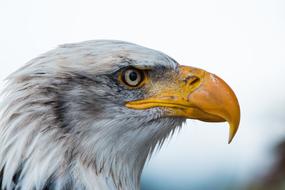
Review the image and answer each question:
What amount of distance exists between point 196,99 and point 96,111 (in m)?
0.46

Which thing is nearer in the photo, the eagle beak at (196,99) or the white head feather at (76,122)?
the white head feather at (76,122)

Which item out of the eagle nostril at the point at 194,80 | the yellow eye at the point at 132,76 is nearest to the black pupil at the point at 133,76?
the yellow eye at the point at 132,76

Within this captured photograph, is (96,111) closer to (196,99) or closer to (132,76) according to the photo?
(132,76)

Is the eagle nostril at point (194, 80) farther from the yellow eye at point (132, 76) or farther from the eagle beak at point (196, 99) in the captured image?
the yellow eye at point (132, 76)

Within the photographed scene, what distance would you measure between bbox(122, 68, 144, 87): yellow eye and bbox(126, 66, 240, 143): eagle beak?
0.09 metres

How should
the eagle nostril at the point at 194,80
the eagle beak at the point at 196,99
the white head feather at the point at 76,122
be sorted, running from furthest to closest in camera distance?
1. the eagle nostril at the point at 194,80
2. the eagle beak at the point at 196,99
3. the white head feather at the point at 76,122

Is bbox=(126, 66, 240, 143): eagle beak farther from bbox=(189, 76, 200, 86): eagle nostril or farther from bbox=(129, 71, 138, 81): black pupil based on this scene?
bbox=(129, 71, 138, 81): black pupil

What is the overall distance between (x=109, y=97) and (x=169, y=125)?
1.07ft

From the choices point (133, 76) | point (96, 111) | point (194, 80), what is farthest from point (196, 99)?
point (96, 111)

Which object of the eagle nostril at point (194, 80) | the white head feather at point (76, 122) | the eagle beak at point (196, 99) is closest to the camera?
the white head feather at point (76, 122)

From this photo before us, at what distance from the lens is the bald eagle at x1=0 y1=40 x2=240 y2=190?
3350mm

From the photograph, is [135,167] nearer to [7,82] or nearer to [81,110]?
[81,110]

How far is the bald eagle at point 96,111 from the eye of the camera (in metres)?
3.35

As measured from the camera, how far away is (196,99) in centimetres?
356
